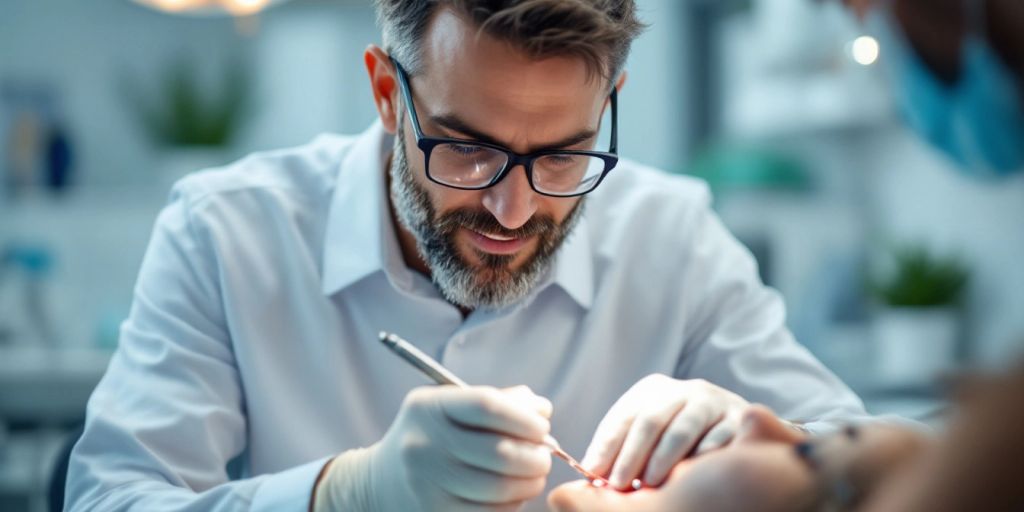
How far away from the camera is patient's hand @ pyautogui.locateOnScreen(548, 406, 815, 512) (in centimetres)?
67

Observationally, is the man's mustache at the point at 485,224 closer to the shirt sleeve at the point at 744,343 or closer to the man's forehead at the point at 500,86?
the man's forehead at the point at 500,86

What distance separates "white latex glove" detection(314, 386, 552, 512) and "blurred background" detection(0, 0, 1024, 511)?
151 centimetres

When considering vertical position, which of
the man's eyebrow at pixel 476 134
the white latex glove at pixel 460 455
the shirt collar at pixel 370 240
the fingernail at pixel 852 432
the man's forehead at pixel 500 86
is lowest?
the white latex glove at pixel 460 455

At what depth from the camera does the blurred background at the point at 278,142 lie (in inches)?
122

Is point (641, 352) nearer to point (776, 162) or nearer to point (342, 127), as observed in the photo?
point (776, 162)

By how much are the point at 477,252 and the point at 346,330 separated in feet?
0.95

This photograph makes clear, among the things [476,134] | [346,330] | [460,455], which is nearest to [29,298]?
[346,330]

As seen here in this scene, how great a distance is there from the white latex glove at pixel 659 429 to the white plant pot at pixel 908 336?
0.62 ft

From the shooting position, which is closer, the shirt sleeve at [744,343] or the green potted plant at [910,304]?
the shirt sleeve at [744,343]

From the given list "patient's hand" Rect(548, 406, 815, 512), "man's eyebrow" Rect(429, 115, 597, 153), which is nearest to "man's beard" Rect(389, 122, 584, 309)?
"man's eyebrow" Rect(429, 115, 597, 153)

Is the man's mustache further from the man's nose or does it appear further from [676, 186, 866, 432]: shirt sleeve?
[676, 186, 866, 432]: shirt sleeve

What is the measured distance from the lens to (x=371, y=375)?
1.46 m

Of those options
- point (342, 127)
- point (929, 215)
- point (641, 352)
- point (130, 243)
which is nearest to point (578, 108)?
point (641, 352)

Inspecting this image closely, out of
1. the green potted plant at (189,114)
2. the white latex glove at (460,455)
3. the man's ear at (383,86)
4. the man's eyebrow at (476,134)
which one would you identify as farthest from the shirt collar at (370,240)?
the green potted plant at (189,114)
